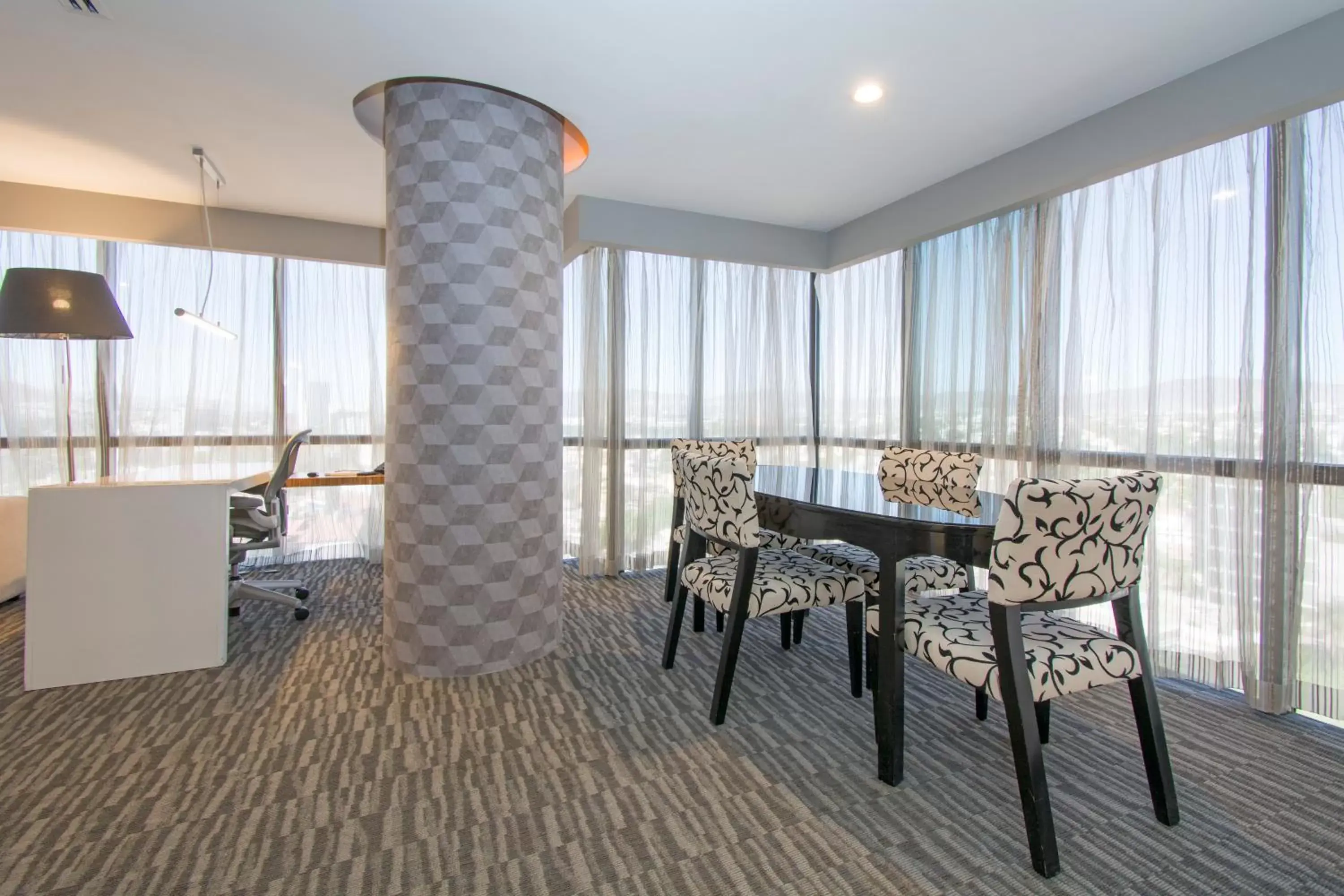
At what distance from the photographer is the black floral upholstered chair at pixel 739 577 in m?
2.24

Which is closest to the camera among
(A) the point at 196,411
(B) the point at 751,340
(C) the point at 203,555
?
(C) the point at 203,555

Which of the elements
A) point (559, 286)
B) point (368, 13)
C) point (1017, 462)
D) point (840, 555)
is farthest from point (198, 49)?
point (1017, 462)

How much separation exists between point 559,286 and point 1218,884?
9.77 ft

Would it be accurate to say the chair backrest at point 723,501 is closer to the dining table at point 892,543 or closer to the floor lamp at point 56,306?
the dining table at point 892,543

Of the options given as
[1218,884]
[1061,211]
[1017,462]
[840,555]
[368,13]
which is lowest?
[1218,884]

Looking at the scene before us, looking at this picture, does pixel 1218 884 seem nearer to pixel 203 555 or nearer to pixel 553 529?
pixel 553 529

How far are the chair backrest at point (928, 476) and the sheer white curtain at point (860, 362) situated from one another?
3.58 feet

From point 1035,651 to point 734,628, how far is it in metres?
0.96

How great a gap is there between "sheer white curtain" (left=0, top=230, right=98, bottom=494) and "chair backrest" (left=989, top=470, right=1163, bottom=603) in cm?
517

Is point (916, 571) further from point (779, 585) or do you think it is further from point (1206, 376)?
point (1206, 376)

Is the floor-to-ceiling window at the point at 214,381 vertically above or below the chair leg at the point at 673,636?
above

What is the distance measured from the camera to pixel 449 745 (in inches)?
82.5

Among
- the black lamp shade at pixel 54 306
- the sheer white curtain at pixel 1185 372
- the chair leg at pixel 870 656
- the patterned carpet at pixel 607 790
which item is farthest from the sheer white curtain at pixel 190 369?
the sheer white curtain at pixel 1185 372

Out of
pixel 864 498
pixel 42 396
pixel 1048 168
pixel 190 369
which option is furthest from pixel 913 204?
pixel 42 396
